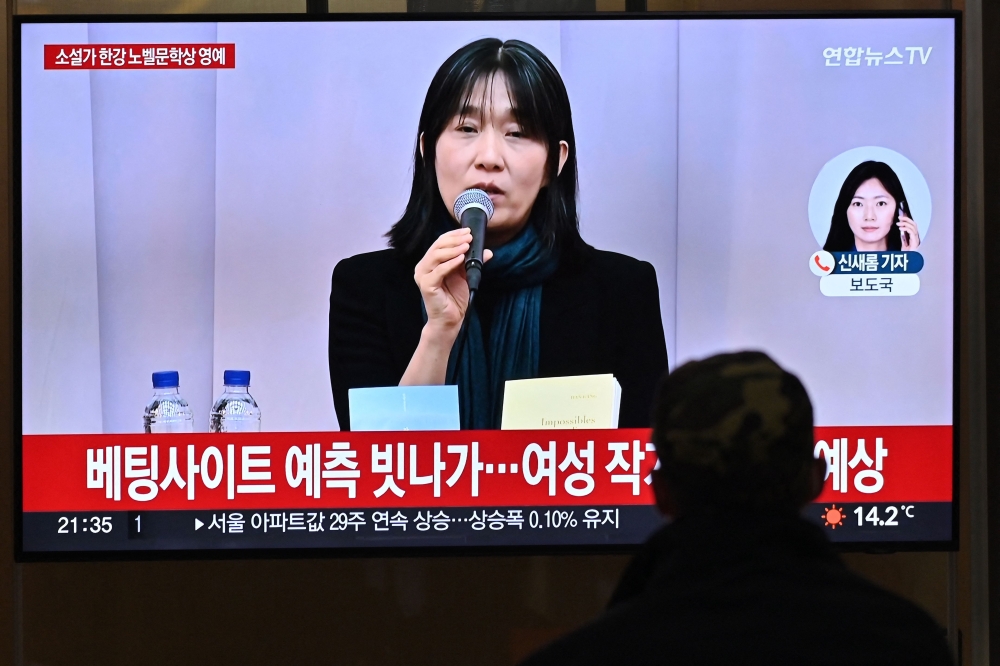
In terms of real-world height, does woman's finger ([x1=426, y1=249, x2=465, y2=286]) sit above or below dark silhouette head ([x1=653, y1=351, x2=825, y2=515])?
above

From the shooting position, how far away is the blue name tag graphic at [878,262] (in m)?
2.64

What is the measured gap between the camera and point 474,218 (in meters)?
2.65

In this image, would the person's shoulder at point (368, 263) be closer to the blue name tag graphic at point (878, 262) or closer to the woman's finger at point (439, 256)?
the woman's finger at point (439, 256)

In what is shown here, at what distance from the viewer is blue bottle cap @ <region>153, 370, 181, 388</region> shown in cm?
258

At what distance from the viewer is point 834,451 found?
2.62m

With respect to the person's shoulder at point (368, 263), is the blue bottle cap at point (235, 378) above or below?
below

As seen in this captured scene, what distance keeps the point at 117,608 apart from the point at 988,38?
293 centimetres

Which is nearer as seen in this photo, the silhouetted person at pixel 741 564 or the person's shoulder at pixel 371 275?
the silhouetted person at pixel 741 564

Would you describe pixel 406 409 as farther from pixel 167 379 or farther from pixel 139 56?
pixel 139 56

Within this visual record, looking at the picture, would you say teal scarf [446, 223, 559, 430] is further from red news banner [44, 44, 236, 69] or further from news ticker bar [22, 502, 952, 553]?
Answer: red news banner [44, 44, 236, 69]

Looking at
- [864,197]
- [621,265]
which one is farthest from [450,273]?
[864,197]

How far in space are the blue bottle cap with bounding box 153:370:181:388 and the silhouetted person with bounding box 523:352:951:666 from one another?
176 centimetres

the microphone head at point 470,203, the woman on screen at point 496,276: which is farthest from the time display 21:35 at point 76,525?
the microphone head at point 470,203

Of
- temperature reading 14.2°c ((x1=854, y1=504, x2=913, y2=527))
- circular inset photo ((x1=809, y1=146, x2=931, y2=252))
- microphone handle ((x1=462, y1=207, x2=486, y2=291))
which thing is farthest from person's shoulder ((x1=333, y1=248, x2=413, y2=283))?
temperature reading 14.2°c ((x1=854, y1=504, x2=913, y2=527))
